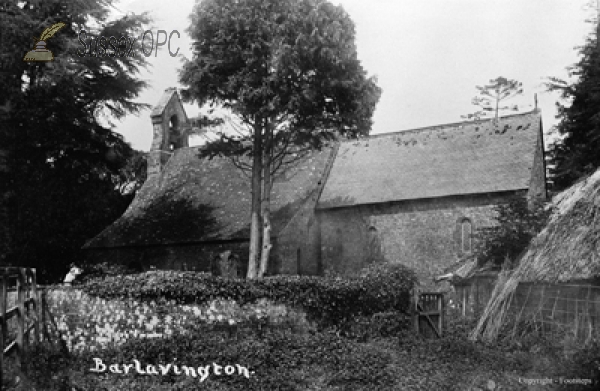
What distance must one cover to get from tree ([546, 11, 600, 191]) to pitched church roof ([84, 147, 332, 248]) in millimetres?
13827

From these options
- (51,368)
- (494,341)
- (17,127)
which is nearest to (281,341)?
(51,368)

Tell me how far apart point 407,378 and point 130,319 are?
6569 mm

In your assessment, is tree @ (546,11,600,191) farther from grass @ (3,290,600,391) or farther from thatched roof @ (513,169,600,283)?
grass @ (3,290,600,391)

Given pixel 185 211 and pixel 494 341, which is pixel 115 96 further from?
pixel 494 341

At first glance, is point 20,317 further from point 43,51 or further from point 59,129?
point 59,129

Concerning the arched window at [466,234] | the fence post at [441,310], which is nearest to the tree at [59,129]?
the fence post at [441,310]

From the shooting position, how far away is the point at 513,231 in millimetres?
20203

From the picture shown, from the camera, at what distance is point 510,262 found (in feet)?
61.4

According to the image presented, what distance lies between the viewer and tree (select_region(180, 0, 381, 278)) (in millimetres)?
21375

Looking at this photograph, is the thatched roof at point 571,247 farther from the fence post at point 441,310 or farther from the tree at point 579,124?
the tree at point 579,124

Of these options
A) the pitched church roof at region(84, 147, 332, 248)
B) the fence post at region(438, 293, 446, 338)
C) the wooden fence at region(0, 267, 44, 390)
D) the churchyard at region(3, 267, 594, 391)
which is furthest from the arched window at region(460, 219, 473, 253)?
the wooden fence at region(0, 267, 44, 390)

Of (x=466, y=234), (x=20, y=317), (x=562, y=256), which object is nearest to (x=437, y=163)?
(x=466, y=234)

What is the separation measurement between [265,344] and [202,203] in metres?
19.2

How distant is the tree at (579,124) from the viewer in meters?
32.4
